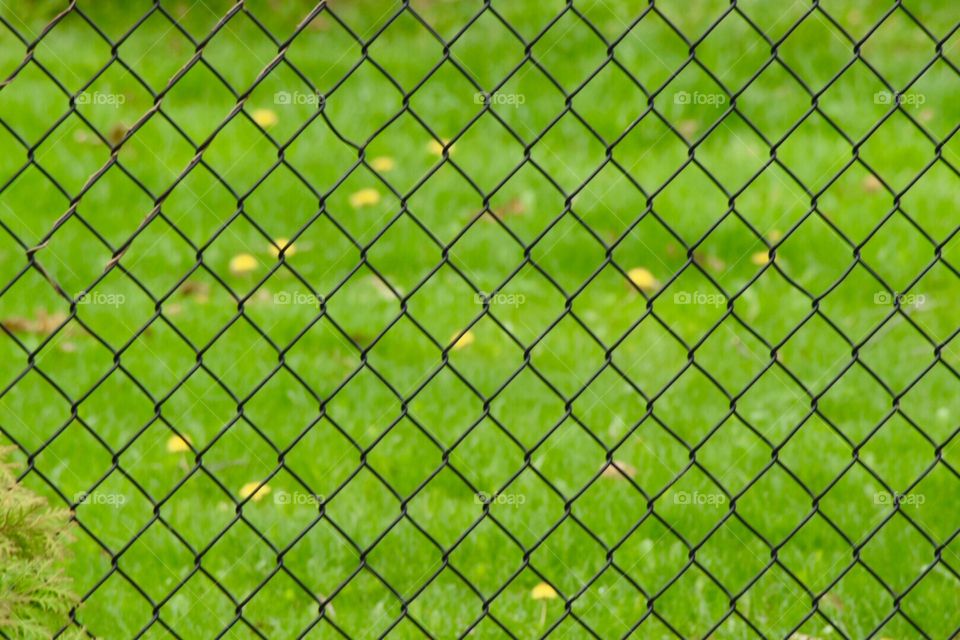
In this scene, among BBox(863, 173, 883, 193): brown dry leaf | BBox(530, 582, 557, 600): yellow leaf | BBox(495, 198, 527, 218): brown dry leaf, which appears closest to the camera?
BBox(530, 582, 557, 600): yellow leaf

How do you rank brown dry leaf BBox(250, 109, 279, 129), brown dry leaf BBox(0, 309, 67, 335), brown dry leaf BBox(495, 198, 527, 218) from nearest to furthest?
brown dry leaf BBox(0, 309, 67, 335) → brown dry leaf BBox(495, 198, 527, 218) → brown dry leaf BBox(250, 109, 279, 129)

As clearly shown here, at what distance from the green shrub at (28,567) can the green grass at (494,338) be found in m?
0.07

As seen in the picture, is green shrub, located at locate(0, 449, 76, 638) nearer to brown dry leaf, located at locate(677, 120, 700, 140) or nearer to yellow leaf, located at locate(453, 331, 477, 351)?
yellow leaf, located at locate(453, 331, 477, 351)

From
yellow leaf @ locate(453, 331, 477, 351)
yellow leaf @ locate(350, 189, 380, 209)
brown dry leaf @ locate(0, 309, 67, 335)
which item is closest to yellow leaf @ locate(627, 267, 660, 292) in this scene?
yellow leaf @ locate(453, 331, 477, 351)

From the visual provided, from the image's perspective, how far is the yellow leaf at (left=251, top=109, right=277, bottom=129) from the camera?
5.63m

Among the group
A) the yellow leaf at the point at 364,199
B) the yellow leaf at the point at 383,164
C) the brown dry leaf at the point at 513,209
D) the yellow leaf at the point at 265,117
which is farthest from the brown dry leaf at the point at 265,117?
the brown dry leaf at the point at 513,209

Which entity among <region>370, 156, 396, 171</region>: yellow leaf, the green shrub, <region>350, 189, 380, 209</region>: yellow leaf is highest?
<region>370, 156, 396, 171</region>: yellow leaf

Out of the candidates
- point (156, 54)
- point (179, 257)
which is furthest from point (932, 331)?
point (156, 54)

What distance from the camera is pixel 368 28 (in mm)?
6730

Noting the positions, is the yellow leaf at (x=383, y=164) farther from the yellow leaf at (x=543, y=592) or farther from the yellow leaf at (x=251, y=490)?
the yellow leaf at (x=543, y=592)

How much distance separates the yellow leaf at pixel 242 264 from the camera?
4.79 metres

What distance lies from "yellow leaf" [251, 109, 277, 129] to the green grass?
0.05 m

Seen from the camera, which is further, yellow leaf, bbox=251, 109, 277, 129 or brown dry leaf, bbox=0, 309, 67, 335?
yellow leaf, bbox=251, 109, 277, 129

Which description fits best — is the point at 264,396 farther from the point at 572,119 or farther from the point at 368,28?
the point at 368,28
